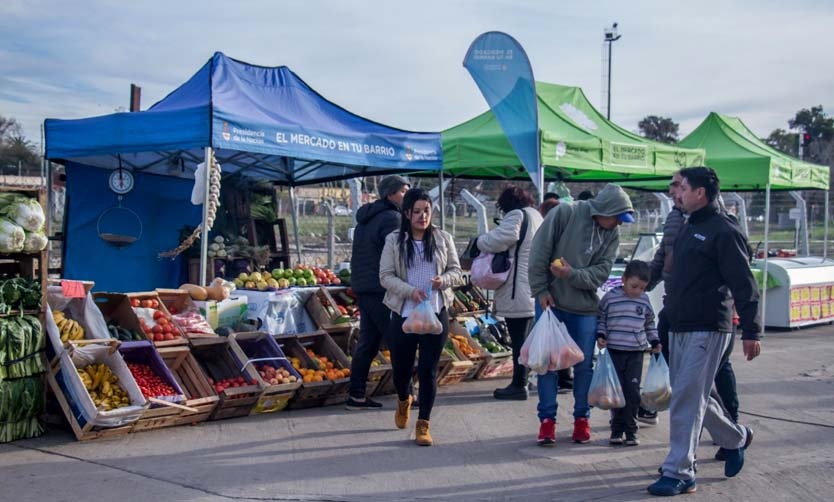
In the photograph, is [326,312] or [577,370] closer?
[577,370]

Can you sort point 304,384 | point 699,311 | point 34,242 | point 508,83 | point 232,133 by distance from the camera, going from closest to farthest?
point 699,311, point 34,242, point 304,384, point 232,133, point 508,83

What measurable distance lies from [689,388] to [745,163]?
10.2 metres

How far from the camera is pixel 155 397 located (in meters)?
6.41

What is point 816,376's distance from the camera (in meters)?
9.61

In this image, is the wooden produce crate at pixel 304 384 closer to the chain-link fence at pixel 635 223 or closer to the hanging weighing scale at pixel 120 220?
the hanging weighing scale at pixel 120 220

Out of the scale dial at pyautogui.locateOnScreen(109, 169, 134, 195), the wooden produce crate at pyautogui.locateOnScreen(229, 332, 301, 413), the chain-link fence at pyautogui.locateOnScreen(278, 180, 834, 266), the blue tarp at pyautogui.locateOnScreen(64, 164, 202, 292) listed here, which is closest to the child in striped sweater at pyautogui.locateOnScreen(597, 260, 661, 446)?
the wooden produce crate at pyautogui.locateOnScreen(229, 332, 301, 413)

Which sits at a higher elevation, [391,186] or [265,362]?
[391,186]

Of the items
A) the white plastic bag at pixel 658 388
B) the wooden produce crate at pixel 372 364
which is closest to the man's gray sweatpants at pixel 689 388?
the white plastic bag at pixel 658 388

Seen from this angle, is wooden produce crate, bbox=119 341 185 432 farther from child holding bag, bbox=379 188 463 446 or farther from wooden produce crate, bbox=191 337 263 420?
child holding bag, bbox=379 188 463 446

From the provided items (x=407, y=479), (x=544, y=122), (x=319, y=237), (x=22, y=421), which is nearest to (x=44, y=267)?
(x=22, y=421)

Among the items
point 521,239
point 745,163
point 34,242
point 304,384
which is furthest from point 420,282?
point 745,163

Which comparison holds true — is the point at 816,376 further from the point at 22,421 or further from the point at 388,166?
the point at 22,421

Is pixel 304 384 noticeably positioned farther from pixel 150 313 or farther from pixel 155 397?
pixel 150 313

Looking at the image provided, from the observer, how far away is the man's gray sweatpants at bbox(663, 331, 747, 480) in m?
5.01
